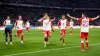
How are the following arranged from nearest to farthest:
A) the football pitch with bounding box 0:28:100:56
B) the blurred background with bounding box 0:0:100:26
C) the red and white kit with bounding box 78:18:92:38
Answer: the football pitch with bounding box 0:28:100:56 < the red and white kit with bounding box 78:18:92:38 < the blurred background with bounding box 0:0:100:26

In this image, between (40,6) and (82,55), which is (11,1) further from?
(82,55)

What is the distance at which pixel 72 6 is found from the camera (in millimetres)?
87125

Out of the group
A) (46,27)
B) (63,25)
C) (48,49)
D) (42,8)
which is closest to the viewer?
(48,49)

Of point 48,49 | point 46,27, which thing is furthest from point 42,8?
point 48,49

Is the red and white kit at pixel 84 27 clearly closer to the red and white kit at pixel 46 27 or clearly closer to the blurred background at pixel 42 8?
the red and white kit at pixel 46 27

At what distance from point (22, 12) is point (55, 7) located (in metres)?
12.1

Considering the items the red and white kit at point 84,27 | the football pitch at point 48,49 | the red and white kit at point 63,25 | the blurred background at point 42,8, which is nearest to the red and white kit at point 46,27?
the football pitch at point 48,49

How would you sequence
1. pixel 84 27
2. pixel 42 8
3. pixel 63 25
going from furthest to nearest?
pixel 42 8
pixel 63 25
pixel 84 27

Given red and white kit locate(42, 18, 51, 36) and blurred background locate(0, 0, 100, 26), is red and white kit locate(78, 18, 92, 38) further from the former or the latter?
blurred background locate(0, 0, 100, 26)

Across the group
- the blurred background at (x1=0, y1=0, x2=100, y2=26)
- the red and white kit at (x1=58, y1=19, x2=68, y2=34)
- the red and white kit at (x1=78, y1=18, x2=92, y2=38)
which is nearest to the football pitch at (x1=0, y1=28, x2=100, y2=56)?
the red and white kit at (x1=78, y1=18, x2=92, y2=38)

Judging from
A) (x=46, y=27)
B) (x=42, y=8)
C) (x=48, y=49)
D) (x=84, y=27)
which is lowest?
(x=48, y=49)

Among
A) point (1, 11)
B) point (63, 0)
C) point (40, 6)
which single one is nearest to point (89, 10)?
point (63, 0)

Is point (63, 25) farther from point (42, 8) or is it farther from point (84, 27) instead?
point (42, 8)

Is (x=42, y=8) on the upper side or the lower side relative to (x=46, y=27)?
upper
